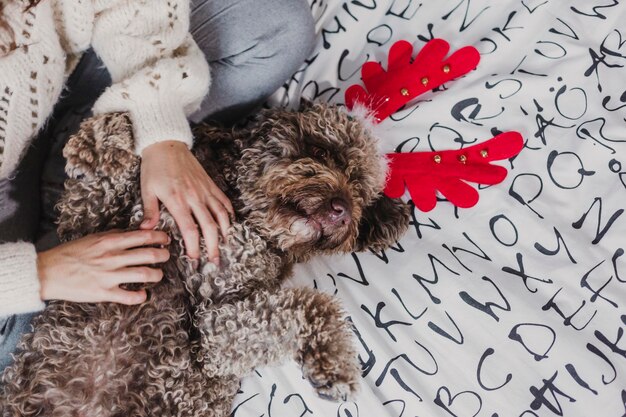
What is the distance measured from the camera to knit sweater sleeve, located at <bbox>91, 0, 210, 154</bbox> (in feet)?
5.97

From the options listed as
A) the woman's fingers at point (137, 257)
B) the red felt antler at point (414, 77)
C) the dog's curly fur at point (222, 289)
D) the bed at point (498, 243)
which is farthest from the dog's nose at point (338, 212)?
the woman's fingers at point (137, 257)

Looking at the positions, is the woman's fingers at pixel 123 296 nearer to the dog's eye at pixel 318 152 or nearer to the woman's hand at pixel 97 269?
the woman's hand at pixel 97 269

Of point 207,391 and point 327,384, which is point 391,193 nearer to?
point 327,384

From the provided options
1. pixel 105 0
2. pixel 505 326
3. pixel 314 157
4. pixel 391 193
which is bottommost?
pixel 505 326

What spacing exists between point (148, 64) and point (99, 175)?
0.39 meters

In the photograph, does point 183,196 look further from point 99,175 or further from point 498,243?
point 498,243

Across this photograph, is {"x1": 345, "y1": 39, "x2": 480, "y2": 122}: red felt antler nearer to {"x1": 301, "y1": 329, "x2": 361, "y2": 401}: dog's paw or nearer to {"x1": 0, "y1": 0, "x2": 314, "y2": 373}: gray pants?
{"x1": 0, "y1": 0, "x2": 314, "y2": 373}: gray pants

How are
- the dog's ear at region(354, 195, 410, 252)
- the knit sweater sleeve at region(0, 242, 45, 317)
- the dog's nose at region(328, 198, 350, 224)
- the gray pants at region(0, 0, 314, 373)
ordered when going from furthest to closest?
the gray pants at region(0, 0, 314, 373)
the dog's ear at region(354, 195, 410, 252)
the dog's nose at region(328, 198, 350, 224)
the knit sweater sleeve at region(0, 242, 45, 317)

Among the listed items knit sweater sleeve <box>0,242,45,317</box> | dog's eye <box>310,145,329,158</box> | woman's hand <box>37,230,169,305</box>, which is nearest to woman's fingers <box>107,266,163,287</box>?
woman's hand <box>37,230,169,305</box>

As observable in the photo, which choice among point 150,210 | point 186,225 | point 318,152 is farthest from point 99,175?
point 318,152

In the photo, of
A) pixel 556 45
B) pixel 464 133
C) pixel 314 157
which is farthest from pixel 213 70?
pixel 556 45

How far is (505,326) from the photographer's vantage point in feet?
6.07

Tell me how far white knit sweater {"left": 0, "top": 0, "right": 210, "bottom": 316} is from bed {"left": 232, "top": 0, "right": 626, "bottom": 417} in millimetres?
570

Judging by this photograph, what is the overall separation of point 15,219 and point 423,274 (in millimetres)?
1351
